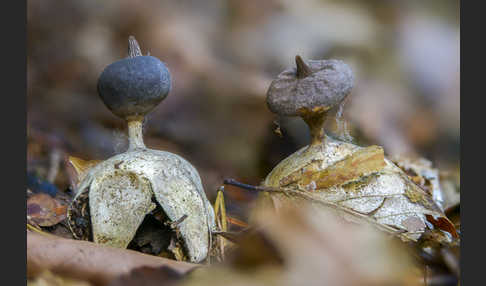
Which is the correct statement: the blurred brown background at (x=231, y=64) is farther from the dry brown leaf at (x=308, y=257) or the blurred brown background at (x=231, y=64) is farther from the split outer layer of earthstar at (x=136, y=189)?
the dry brown leaf at (x=308, y=257)

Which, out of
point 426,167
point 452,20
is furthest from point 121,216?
point 452,20

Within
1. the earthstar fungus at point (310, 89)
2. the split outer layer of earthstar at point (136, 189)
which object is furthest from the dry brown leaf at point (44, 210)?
the earthstar fungus at point (310, 89)

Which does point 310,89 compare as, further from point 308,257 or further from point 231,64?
point 231,64

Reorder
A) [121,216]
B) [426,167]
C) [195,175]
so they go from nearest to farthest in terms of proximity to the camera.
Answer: [121,216] → [195,175] → [426,167]

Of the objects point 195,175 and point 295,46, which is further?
point 295,46

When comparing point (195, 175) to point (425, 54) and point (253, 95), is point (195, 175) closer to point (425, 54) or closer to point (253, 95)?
point (253, 95)

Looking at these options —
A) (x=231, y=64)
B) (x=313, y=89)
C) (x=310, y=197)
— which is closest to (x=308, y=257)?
(x=310, y=197)

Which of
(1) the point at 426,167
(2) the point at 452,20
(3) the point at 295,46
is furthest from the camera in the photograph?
(2) the point at 452,20
